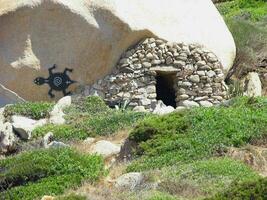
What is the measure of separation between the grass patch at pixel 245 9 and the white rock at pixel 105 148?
15.6 metres

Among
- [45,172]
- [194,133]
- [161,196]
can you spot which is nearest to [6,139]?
[45,172]

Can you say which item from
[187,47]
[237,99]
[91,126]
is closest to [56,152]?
[91,126]

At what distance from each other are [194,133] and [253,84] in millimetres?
9494

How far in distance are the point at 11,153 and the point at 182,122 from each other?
411 cm

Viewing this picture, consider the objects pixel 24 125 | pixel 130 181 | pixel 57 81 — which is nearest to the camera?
pixel 130 181

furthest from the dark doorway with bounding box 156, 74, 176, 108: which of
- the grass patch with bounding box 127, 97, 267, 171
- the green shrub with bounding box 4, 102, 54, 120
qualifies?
the grass patch with bounding box 127, 97, 267, 171

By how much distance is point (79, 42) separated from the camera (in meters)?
24.1

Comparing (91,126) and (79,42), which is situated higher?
(79,42)

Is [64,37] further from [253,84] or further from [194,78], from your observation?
[253,84]

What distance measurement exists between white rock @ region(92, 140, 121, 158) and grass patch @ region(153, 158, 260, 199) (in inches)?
125

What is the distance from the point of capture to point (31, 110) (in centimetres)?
2252

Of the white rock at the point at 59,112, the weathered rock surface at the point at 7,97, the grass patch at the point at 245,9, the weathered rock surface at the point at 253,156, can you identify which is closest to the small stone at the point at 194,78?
the white rock at the point at 59,112

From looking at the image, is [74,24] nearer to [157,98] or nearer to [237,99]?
[157,98]

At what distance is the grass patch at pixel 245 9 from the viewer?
33.3 m
